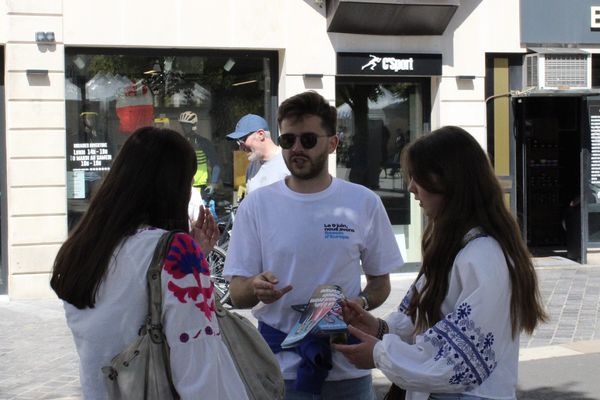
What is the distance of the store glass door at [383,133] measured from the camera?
40.1ft

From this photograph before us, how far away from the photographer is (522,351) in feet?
26.5

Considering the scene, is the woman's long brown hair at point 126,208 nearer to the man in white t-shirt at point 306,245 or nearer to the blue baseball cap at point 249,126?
the man in white t-shirt at point 306,245

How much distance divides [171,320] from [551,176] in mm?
13425

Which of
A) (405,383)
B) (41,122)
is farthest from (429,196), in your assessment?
(41,122)

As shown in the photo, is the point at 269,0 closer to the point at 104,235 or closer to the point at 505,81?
the point at 505,81

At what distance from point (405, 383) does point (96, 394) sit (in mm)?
889

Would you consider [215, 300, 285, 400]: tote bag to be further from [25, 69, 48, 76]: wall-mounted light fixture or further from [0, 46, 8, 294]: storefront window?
[0, 46, 8, 294]: storefront window

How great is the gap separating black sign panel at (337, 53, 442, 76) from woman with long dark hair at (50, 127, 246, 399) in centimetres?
934

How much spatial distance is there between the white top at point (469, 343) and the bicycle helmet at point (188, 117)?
9280 mm

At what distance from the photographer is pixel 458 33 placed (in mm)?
12297

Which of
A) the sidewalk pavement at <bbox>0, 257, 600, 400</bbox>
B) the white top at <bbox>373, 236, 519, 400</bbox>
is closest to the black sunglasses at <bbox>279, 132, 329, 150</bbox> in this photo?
the white top at <bbox>373, 236, 519, 400</bbox>

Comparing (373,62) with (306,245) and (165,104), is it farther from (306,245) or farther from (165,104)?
(306,245)

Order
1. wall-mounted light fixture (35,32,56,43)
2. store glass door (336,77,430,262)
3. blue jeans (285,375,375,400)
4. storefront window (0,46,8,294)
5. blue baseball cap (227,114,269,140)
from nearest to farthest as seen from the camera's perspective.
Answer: blue jeans (285,375,375,400) < blue baseball cap (227,114,269,140) < wall-mounted light fixture (35,32,56,43) < storefront window (0,46,8,294) < store glass door (336,77,430,262)

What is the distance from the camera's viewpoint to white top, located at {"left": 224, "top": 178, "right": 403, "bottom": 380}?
3.53m
